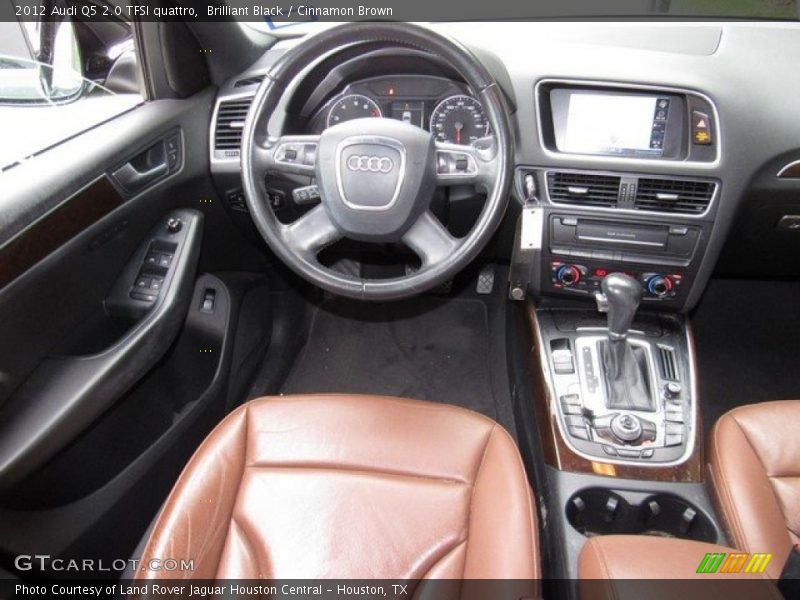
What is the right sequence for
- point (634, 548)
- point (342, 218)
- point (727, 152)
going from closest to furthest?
1. point (634, 548)
2. point (342, 218)
3. point (727, 152)

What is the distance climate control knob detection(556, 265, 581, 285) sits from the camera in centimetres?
166

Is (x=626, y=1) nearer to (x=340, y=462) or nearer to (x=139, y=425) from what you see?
(x=340, y=462)

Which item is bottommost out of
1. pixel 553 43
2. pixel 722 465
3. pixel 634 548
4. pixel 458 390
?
pixel 458 390

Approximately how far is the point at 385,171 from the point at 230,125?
60 cm

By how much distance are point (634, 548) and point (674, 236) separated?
0.91 metres

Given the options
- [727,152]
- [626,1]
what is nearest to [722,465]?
[727,152]

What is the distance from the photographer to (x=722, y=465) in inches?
50.7

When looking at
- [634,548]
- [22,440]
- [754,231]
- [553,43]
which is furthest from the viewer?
[754,231]

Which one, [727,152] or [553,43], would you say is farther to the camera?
[553,43]

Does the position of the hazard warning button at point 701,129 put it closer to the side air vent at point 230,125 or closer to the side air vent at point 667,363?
the side air vent at point 667,363

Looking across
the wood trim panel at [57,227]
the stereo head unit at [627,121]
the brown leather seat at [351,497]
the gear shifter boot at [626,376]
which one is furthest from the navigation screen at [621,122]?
the wood trim panel at [57,227]

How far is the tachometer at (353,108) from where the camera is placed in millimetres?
1626

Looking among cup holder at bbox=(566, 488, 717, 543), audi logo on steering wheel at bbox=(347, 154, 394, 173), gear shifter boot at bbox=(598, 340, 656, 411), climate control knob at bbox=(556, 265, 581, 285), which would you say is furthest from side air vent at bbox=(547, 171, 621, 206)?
cup holder at bbox=(566, 488, 717, 543)

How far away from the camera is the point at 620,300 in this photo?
1.50 metres
